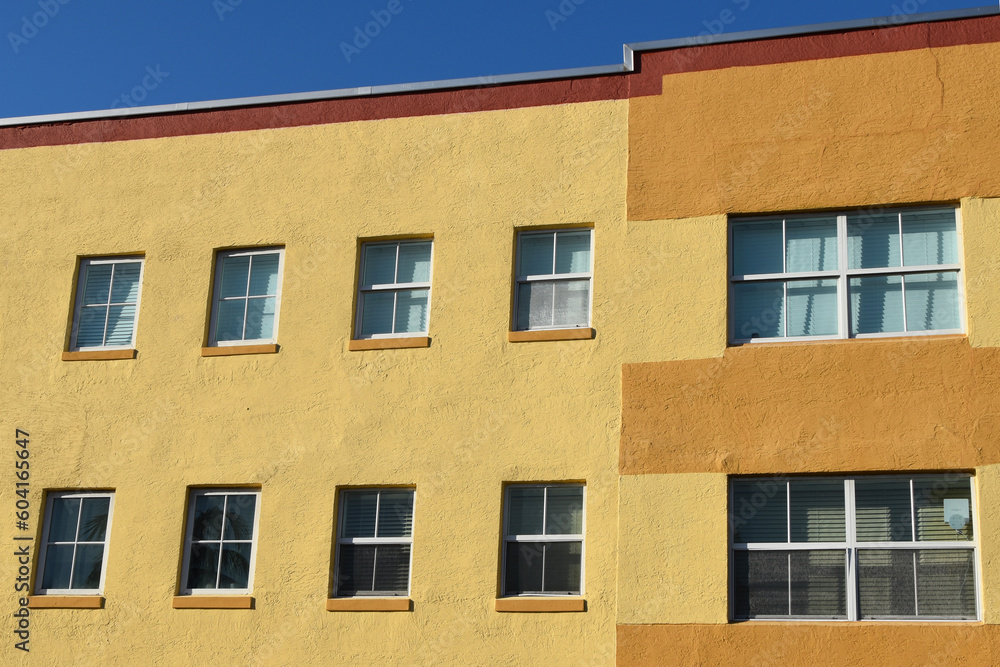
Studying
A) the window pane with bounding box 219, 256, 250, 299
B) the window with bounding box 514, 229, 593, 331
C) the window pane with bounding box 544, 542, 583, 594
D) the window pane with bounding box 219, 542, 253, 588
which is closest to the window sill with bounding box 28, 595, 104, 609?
the window pane with bounding box 219, 542, 253, 588

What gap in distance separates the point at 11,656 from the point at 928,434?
11.2 metres

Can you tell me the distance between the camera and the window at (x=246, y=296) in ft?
50.1

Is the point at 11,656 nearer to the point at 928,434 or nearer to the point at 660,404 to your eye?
the point at 660,404

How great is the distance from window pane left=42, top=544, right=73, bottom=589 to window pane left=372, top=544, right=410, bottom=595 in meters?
4.05

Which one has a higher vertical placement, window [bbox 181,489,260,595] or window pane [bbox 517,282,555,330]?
window pane [bbox 517,282,555,330]

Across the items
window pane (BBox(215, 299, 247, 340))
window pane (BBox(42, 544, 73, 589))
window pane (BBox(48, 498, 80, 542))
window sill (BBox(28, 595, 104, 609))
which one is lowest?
window sill (BBox(28, 595, 104, 609))

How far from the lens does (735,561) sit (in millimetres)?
12898

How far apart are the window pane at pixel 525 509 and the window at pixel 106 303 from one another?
5612 mm

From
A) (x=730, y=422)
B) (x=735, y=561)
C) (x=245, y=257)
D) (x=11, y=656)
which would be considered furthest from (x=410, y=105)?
(x=11, y=656)

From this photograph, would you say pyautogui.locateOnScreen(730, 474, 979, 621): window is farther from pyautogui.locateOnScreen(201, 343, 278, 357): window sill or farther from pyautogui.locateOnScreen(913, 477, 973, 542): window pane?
pyautogui.locateOnScreen(201, 343, 278, 357): window sill

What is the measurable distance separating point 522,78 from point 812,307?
4740 millimetres

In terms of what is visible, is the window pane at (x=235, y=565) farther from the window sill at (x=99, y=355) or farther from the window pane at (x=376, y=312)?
the window pane at (x=376, y=312)

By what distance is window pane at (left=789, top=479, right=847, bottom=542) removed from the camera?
1283 centimetres

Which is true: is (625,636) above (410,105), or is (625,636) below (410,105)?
below
